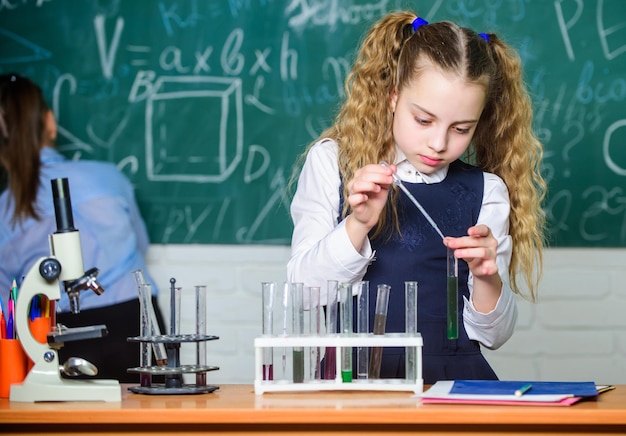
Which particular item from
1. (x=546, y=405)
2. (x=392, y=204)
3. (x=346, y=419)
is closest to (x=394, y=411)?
(x=346, y=419)

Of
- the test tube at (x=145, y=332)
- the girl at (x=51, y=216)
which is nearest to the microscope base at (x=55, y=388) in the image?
the test tube at (x=145, y=332)

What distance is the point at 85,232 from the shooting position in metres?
2.93

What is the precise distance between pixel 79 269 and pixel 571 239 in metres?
1.99

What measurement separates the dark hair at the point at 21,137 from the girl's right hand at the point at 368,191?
1.50 metres

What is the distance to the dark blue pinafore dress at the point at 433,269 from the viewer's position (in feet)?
6.33

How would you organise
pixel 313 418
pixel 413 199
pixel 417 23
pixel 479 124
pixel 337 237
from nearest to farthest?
pixel 313 418 < pixel 337 237 < pixel 413 199 < pixel 417 23 < pixel 479 124

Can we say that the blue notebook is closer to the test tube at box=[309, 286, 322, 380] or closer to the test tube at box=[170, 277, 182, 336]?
the test tube at box=[309, 286, 322, 380]

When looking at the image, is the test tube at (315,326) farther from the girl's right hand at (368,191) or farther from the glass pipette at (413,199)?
the glass pipette at (413,199)

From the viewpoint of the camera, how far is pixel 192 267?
317 centimetres

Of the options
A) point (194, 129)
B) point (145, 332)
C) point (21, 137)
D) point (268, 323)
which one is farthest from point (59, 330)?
point (194, 129)

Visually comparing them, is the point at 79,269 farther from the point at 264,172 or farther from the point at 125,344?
the point at 264,172

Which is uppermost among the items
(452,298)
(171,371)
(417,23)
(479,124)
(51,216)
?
(417,23)

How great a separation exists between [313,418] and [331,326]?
250 millimetres

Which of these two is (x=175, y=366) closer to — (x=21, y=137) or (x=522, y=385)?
(x=522, y=385)
